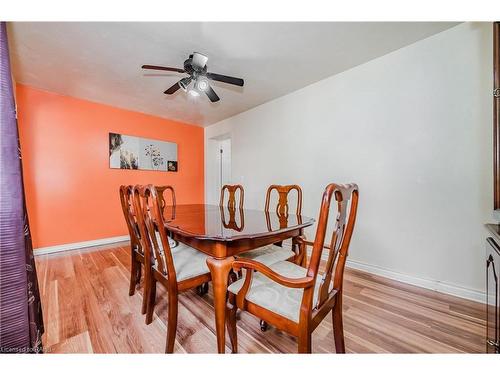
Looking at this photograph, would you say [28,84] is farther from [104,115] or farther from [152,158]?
[152,158]

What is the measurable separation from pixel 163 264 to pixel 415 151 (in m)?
2.38

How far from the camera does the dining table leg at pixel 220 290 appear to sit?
3.34 ft

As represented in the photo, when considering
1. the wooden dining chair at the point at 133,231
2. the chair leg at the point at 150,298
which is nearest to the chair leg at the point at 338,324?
the chair leg at the point at 150,298

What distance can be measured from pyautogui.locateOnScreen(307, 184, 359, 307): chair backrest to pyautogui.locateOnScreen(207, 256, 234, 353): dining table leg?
0.46m

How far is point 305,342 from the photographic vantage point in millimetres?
814

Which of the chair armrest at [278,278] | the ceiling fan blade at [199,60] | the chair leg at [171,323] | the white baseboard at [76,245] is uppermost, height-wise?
the ceiling fan blade at [199,60]

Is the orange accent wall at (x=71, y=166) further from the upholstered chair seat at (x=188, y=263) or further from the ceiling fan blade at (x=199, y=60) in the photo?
the upholstered chair seat at (x=188, y=263)

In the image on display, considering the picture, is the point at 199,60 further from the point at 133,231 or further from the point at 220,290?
the point at 220,290

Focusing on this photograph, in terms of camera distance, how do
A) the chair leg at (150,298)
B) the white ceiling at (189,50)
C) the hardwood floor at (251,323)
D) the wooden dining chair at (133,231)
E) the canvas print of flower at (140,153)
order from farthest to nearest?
the canvas print of flower at (140,153)
the white ceiling at (189,50)
the wooden dining chair at (133,231)
the chair leg at (150,298)
the hardwood floor at (251,323)

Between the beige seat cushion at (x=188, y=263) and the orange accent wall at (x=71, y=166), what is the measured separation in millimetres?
2546

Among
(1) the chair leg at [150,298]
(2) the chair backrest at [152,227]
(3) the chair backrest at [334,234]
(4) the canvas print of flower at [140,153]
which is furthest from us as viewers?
(4) the canvas print of flower at [140,153]
